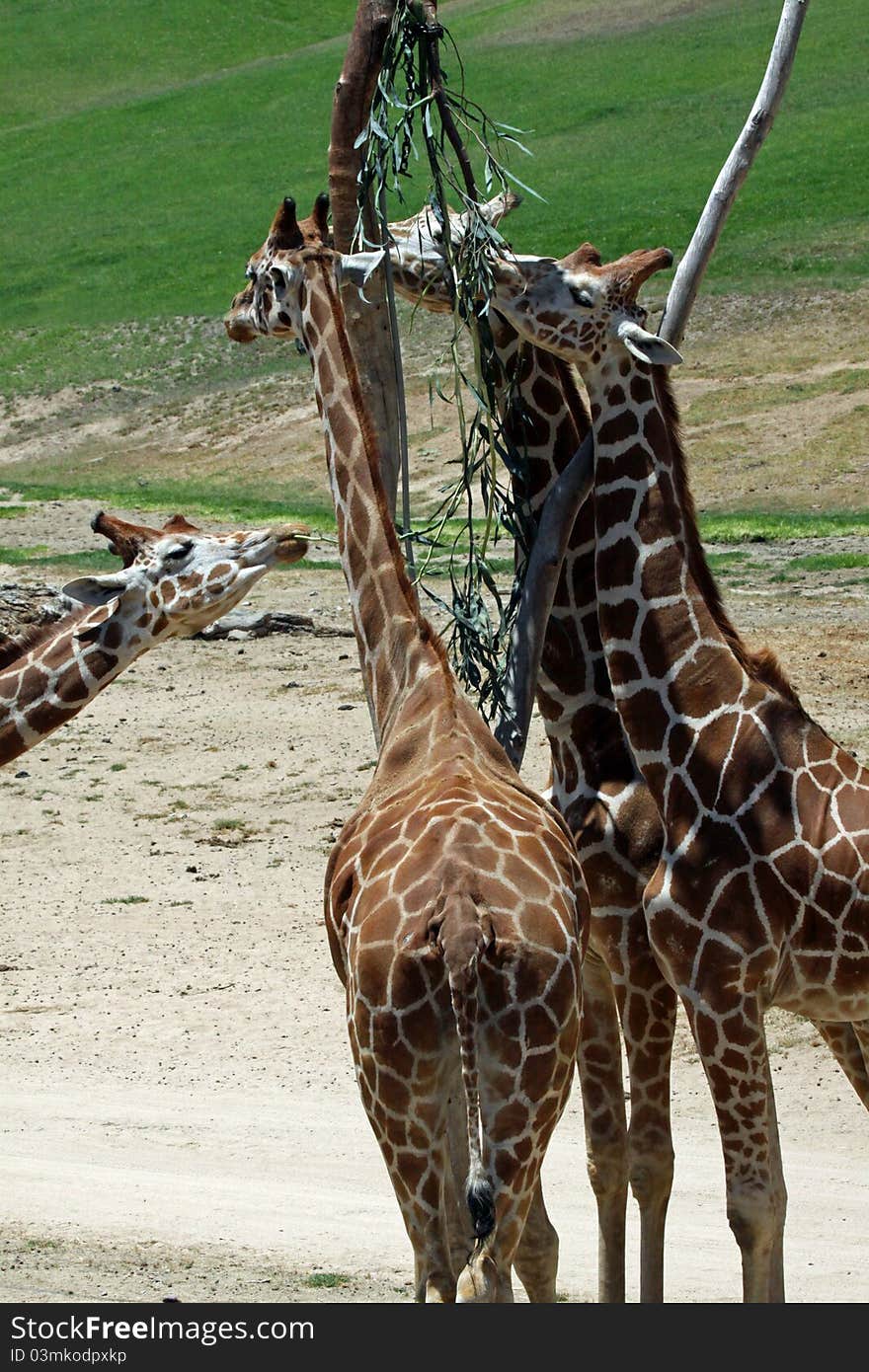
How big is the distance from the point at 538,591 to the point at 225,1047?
430cm

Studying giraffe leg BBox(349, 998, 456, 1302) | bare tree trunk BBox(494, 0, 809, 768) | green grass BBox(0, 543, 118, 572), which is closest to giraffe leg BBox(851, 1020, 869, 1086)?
bare tree trunk BBox(494, 0, 809, 768)

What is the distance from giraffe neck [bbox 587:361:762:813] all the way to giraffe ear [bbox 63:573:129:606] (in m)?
2.17

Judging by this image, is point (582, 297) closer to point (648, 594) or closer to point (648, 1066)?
point (648, 594)

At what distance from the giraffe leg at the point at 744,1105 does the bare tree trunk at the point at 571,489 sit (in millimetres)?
1211

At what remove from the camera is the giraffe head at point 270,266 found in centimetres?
684

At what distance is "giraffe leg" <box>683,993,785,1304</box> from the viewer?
5.91 metres

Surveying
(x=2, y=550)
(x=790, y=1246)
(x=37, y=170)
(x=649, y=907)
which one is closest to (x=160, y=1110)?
(x=790, y=1246)

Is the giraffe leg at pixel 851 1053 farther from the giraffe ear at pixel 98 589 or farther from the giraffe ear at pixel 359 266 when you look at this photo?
the giraffe ear at pixel 98 589

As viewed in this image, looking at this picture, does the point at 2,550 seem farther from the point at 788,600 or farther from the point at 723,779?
the point at 723,779

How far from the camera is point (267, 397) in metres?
36.1

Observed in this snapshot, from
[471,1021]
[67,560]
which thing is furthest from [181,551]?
[67,560]

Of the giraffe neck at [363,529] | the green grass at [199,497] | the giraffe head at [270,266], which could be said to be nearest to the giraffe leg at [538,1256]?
the giraffe neck at [363,529]

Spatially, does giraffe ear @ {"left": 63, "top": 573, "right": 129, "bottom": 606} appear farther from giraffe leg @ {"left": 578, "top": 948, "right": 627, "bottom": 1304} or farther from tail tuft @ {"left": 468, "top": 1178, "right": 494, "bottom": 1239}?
tail tuft @ {"left": 468, "top": 1178, "right": 494, "bottom": 1239}

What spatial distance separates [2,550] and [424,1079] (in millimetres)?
16390
